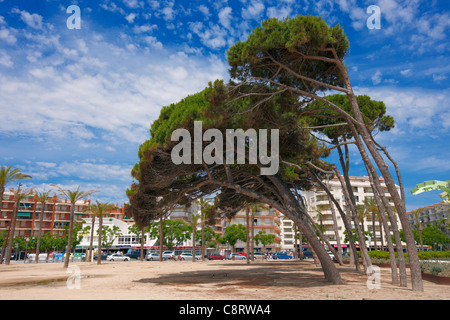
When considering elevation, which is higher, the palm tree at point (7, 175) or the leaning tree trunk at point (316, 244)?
the palm tree at point (7, 175)

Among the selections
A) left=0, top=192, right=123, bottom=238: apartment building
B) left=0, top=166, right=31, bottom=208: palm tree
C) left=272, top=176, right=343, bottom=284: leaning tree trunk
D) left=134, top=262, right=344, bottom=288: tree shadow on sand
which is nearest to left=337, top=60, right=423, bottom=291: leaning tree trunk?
left=272, top=176, right=343, bottom=284: leaning tree trunk

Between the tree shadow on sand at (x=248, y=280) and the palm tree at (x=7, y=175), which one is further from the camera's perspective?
the palm tree at (x=7, y=175)

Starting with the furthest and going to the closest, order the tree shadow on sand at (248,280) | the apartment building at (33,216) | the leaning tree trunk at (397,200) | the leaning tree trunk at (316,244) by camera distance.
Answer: the apartment building at (33,216)
the tree shadow on sand at (248,280)
the leaning tree trunk at (316,244)
the leaning tree trunk at (397,200)

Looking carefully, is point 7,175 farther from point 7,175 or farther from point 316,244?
point 316,244

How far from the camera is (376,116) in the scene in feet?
53.4

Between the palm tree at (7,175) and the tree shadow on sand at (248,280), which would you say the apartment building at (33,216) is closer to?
the palm tree at (7,175)

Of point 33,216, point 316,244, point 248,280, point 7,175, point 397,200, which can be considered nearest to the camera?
point 397,200

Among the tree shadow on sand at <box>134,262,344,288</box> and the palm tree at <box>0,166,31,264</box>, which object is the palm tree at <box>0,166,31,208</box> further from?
the tree shadow on sand at <box>134,262,344,288</box>

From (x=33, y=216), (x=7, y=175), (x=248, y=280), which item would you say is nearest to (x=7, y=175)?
(x=7, y=175)

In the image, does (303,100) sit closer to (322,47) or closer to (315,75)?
(315,75)

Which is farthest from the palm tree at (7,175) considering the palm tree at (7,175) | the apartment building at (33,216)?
the apartment building at (33,216)

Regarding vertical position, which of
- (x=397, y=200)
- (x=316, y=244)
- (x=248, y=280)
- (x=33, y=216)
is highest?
(x=33, y=216)
